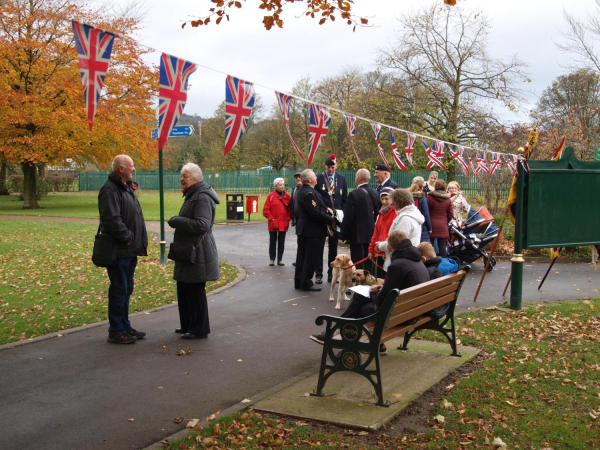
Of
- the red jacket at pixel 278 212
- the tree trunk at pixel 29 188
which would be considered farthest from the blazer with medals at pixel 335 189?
the tree trunk at pixel 29 188

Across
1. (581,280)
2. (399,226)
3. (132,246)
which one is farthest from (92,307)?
(581,280)

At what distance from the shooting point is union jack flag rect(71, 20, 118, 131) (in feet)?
22.6

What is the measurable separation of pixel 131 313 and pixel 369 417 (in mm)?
4872

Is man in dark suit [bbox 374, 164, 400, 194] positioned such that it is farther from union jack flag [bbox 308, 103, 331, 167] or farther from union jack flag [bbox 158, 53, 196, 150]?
union jack flag [bbox 158, 53, 196, 150]

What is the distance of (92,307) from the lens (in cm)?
885

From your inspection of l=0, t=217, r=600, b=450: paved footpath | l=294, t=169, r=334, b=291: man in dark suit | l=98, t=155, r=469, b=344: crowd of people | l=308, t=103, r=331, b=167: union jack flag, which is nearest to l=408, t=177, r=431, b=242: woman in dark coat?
l=98, t=155, r=469, b=344: crowd of people

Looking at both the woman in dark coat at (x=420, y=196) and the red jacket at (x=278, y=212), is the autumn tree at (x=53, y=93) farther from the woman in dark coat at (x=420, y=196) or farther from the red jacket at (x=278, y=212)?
the woman in dark coat at (x=420, y=196)

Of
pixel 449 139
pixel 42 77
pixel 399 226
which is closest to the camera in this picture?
pixel 399 226

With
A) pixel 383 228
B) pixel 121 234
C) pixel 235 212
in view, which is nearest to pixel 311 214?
pixel 383 228

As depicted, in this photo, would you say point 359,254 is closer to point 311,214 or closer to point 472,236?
point 311,214

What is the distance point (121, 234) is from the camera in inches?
263

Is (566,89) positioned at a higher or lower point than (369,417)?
higher

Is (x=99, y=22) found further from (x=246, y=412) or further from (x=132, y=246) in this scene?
(x=246, y=412)

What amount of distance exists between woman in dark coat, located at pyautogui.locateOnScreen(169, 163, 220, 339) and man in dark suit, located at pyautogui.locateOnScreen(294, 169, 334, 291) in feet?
10.6
